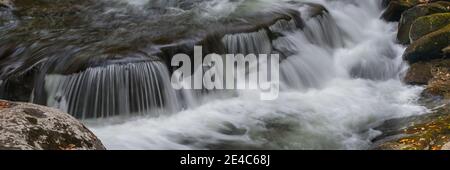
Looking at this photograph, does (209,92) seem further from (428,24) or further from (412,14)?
(412,14)

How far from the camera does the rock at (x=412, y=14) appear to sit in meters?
13.6

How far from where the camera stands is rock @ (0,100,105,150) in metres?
4.93

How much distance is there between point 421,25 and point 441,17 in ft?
1.61

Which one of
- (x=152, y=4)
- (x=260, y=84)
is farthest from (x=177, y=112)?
(x=152, y=4)

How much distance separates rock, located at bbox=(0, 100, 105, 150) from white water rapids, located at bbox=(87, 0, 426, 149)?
132 inches

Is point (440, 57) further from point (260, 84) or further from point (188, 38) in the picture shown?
point (188, 38)

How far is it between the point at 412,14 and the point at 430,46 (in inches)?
77.0

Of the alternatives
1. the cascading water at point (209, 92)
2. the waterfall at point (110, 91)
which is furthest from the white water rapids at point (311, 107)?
the waterfall at point (110, 91)

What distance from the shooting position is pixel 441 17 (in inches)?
505

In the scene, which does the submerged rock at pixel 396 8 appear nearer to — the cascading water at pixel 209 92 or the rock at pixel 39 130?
the cascading water at pixel 209 92

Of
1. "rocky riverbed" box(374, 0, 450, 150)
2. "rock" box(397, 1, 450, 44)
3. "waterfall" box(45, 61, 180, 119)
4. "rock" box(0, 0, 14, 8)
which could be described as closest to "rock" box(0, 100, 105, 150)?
"waterfall" box(45, 61, 180, 119)

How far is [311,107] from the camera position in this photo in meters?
10.9

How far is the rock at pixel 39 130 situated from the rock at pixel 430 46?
8.70m

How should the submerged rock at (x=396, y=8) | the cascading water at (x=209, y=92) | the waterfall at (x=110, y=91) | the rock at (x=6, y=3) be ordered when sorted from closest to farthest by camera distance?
the cascading water at (x=209, y=92), the waterfall at (x=110, y=91), the rock at (x=6, y=3), the submerged rock at (x=396, y=8)
